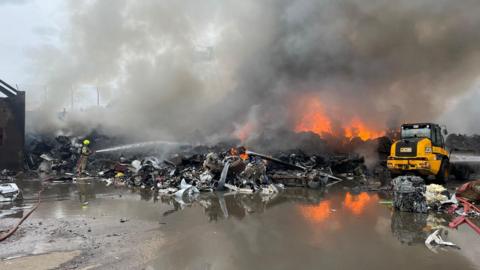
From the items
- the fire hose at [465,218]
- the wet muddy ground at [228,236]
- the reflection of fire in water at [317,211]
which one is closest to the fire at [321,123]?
the wet muddy ground at [228,236]

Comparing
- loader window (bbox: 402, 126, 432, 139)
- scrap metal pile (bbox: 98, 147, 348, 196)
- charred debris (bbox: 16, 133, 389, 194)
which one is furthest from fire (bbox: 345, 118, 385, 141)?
loader window (bbox: 402, 126, 432, 139)

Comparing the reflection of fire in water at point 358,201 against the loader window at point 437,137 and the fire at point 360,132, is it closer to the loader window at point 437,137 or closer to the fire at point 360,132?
the loader window at point 437,137

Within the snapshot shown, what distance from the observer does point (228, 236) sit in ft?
21.6

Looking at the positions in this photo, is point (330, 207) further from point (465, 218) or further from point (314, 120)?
point (314, 120)

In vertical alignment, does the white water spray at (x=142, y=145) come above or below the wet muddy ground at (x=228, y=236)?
above

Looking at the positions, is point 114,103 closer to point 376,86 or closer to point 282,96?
point 282,96

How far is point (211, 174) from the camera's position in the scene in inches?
532

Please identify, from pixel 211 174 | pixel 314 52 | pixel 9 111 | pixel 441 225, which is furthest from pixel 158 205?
pixel 314 52

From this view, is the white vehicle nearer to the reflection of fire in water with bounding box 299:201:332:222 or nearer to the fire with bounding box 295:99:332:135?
the reflection of fire in water with bounding box 299:201:332:222

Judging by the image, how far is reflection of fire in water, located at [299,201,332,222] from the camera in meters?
8.05

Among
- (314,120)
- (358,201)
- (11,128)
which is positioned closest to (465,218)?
(358,201)

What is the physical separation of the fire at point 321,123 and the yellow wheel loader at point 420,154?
8528 mm

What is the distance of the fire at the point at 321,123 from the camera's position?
73.2 feet

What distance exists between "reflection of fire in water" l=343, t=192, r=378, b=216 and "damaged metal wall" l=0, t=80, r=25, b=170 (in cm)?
1713
